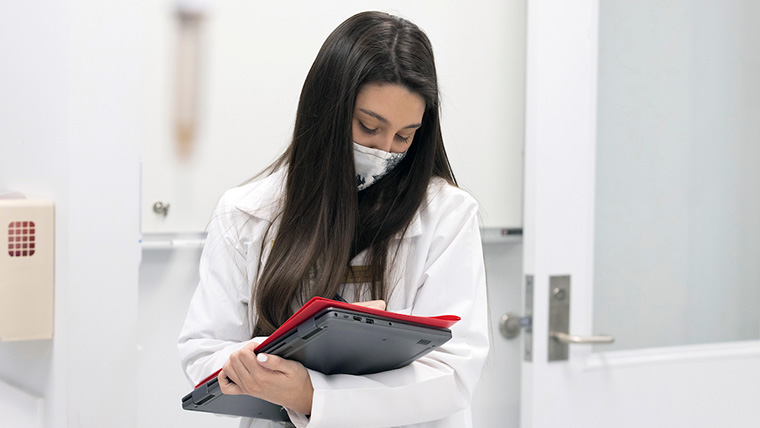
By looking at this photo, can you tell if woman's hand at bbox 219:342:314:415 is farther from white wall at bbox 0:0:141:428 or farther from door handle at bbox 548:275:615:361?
door handle at bbox 548:275:615:361

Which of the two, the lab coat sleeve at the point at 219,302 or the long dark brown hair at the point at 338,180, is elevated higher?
the long dark brown hair at the point at 338,180

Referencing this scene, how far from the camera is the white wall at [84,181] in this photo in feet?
3.85

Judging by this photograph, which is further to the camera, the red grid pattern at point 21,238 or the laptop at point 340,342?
the red grid pattern at point 21,238

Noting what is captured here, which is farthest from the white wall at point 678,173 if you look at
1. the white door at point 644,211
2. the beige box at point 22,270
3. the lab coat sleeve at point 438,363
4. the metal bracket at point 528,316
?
the beige box at point 22,270

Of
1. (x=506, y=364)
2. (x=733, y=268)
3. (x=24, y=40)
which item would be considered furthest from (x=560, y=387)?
(x=24, y=40)

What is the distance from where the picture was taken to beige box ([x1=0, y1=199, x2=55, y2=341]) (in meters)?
1.19

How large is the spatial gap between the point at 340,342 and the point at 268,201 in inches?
14.1

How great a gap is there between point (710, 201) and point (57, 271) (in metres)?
1.56

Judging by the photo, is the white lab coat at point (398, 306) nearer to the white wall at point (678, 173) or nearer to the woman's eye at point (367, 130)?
the woman's eye at point (367, 130)

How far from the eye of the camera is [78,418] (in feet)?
3.97

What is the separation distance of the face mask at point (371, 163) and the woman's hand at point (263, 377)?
1.06 feet

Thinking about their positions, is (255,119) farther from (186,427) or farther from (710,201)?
(710,201)

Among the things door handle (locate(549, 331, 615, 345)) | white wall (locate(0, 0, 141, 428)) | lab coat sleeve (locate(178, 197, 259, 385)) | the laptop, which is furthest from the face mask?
door handle (locate(549, 331, 615, 345))

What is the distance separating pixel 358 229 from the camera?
1.01 m
